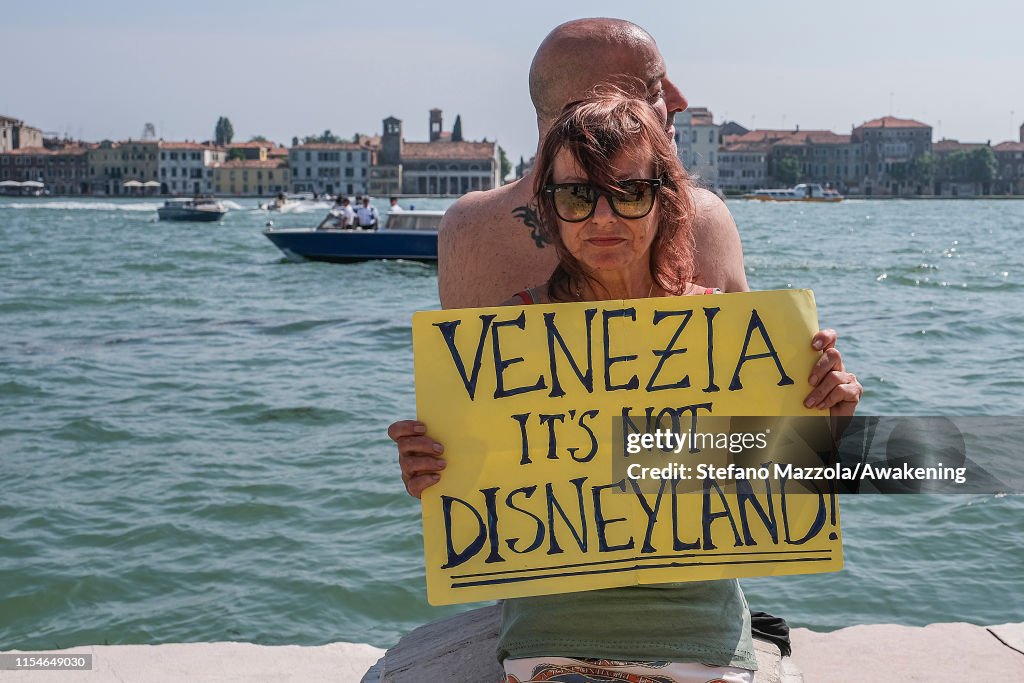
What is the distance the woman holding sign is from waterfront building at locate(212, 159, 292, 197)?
126m

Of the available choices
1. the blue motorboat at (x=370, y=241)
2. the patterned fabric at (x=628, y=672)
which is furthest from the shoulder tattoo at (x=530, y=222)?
the blue motorboat at (x=370, y=241)

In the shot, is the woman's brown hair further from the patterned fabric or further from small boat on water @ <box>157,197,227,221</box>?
small boat on water @ <box>157,197,227,221</box>

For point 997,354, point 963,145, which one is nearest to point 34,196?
point 963,145

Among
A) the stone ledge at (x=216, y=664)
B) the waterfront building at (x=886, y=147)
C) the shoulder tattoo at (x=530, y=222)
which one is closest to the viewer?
the shoulder tattoo at (x=530, y=222)

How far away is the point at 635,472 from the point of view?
219 cm

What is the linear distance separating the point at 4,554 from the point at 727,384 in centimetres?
514

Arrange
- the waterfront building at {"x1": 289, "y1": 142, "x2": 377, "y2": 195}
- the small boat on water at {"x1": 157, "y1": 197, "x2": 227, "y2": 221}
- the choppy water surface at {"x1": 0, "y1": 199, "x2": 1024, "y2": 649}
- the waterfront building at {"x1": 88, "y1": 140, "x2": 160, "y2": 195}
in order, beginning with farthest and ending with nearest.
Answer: the waterfront building at {"x1": 88, "y1": 140, "x2": 160, "y2": 195}
the waterfront building at {"x1": 289, "y1": 142, "x2": 377, "y2": 195}
the small boat on water at {"x1": 157, "y1": 197, "x2": 227, "y2": 221}
the choppy water surface at {"x1": 0, "y1": 199, "x2": 1024, "y2": 649}

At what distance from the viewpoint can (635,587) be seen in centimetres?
212

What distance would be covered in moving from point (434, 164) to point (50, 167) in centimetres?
Answer: 4067

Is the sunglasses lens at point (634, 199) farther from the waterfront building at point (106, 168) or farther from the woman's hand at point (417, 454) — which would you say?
the waterfront building at point (106, 168)

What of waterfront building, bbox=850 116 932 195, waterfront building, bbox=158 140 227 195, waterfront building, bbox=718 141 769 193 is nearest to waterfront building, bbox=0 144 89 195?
waterfront building, bbox=158 140 227 195

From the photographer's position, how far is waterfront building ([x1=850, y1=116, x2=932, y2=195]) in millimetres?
129375

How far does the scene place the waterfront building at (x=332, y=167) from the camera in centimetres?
12688

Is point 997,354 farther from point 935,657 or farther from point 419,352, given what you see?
point 419,352
